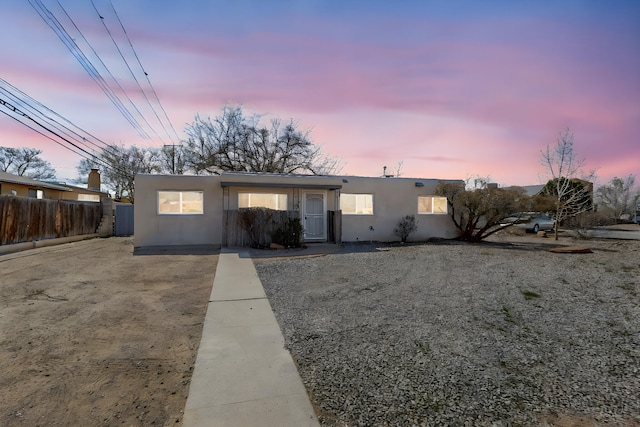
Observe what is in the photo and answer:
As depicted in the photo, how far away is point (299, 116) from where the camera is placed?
2728 cm

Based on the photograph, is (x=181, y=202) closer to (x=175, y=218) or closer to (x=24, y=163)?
(x=175, y=218)

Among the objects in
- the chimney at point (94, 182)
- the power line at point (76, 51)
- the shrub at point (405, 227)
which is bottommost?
the shrub at point (405, 227)

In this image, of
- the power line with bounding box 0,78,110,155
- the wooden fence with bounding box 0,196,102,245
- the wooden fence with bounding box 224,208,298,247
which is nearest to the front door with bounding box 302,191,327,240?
the wooden fence with bounding box 224,208,298,247

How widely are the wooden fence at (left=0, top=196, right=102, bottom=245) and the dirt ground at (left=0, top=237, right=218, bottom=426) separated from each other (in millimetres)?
5357

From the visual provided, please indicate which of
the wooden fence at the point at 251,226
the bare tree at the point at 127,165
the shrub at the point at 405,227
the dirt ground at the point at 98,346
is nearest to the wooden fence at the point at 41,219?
the dirt ground at the point at 98,346

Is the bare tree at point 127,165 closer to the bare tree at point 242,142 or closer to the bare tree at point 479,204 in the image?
the bare tree at point 242,142

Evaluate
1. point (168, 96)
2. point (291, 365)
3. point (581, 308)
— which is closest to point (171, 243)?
point (168, 96)

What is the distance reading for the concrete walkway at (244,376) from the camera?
2.44 m

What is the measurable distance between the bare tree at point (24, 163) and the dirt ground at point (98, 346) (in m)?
41.2

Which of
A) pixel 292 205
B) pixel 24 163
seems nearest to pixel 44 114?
pixel 292 205

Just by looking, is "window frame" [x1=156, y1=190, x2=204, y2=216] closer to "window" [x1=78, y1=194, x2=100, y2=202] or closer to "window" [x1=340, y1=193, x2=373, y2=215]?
"window" [x1=340, y1=193, x2=373, y2=215]

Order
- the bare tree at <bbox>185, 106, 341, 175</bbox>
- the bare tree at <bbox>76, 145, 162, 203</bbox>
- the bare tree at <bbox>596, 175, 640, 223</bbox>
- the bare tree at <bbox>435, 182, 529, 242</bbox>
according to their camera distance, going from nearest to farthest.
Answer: the bare tree at <bbox>435, 182, 529, 242</bbox>, the bare tree at <bbox>185, 106, 341, 175</bbox>, the bare tree at <bbox>76, 145, 162, 203</bbox>, the bare tree at <bbox>596, 175, 640, 223</bbox>

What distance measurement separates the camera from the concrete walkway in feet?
8.02

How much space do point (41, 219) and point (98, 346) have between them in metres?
13.2
